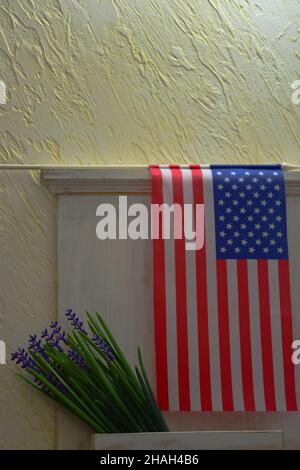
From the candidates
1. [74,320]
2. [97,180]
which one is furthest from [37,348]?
[97,180]

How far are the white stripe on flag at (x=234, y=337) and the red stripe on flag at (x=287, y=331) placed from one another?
195 millimetres

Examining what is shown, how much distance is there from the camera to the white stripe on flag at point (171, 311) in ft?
11.8

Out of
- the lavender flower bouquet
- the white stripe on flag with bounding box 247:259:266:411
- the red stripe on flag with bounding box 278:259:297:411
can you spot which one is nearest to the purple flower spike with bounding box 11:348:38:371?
the lavender flower bouquet

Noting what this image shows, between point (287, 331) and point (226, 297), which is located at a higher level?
point (226, 297)

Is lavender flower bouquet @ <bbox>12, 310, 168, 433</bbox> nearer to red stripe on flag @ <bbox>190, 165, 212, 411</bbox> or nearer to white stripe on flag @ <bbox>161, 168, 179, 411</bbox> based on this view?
white stripe on flag @ <bbox>161, 168, 179, 411</bbox>

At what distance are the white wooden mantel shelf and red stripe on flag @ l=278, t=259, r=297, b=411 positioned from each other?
72 cm

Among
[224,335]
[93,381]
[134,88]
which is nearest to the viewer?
[93,381]

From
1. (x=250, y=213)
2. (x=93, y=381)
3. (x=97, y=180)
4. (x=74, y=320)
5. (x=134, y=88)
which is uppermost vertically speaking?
(x=134, y=88)

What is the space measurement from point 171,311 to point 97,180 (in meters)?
0.69

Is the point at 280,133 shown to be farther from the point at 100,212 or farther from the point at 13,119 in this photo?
the point at 13,119

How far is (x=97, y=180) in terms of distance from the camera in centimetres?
385

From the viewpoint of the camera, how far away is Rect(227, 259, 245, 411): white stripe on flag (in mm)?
3615

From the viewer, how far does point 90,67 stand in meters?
4.09

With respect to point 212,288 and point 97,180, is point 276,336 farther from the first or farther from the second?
point 97,180
